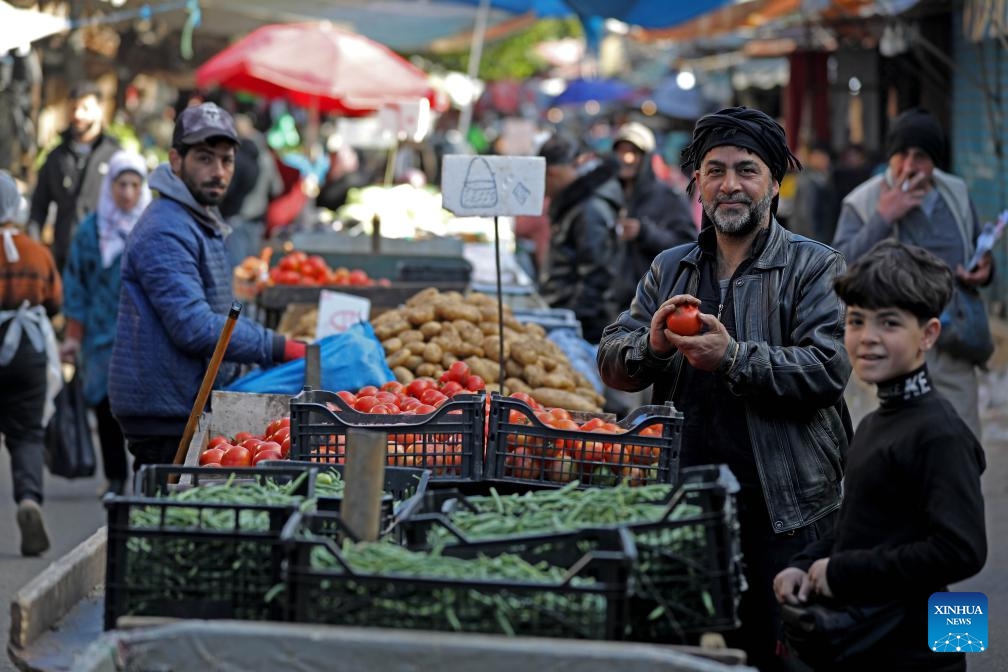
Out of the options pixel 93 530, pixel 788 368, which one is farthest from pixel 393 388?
pixel 93 530

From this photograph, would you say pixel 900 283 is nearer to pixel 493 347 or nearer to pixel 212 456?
pixel 212 456

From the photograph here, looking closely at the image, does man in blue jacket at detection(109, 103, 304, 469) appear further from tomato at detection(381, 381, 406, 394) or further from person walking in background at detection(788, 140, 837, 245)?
person walking in background at detection(788, 140, 837, 245)

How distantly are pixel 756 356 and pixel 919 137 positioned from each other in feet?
11.0

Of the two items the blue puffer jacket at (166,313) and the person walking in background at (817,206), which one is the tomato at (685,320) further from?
the person walking in background at (817,206)

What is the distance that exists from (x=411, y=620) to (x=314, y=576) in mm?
216

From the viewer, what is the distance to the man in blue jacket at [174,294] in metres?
6.04

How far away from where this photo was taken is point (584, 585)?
9.66ft

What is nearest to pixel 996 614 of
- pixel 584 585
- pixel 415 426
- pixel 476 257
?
pixel 415 426

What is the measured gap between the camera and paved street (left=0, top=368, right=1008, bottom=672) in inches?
255

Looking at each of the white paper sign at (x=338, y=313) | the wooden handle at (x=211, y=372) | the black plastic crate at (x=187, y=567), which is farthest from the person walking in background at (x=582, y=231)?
the black plastic crate at (x=187, y=567)

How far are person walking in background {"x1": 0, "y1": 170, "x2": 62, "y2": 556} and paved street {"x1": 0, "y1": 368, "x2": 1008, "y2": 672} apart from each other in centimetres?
29

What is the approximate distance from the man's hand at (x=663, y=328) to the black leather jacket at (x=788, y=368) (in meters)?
0.11

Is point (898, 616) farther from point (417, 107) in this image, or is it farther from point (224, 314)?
point (417, 107)

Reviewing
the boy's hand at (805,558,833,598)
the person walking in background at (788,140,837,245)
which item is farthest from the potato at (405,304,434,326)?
the person walking in background at (788,140,837,245)
